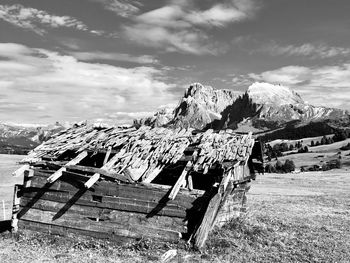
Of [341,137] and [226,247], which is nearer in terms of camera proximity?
[226,247]

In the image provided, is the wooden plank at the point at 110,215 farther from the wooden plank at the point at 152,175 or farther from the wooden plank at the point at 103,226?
the wooden plank at the point at 152,175

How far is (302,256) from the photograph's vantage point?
47.4ft

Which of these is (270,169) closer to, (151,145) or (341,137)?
A: (151,145)

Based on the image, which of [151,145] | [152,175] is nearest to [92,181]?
[152,175]

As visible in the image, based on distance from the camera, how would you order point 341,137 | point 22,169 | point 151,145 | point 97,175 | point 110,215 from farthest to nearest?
1. point 341,137
2. point 151,145
3. point 22,169
4. point 110,215
5. point 97,175

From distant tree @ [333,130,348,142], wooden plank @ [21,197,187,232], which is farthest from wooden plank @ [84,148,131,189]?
distant tree @ [333,130,348,142]

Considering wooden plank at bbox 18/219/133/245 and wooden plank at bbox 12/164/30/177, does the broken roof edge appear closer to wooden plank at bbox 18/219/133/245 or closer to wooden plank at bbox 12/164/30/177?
wooden plank at bbox 12/164/30/177

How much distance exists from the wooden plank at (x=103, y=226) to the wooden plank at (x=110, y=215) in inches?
6.1

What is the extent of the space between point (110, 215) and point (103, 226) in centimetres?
54

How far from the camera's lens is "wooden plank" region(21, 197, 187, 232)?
49.5 ft

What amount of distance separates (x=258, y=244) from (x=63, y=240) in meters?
8.04

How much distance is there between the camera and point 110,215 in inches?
622

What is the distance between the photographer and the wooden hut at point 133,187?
15.1 metres

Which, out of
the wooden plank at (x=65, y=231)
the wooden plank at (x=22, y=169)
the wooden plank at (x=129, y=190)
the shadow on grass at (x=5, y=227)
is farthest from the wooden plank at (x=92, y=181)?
the shadow on grass at (x=5, y=227)
